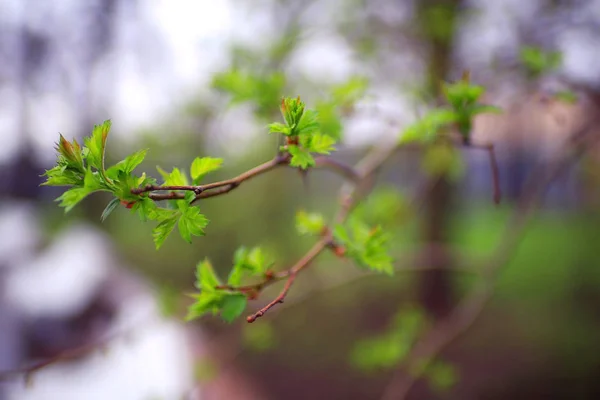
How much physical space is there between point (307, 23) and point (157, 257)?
21.8 feet

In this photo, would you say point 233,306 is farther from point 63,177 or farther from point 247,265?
point 63,177

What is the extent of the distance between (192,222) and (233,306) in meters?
0.27

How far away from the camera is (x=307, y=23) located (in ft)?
15.5

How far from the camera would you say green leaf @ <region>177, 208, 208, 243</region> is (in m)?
0.87

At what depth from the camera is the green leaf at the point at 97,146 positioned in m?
0.86

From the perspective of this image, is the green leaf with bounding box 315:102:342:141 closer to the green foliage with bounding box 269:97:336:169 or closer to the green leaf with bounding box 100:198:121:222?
the green foliage with bounding box 269:97:336:169

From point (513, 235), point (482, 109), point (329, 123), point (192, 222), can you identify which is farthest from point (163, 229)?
point (513, 235)

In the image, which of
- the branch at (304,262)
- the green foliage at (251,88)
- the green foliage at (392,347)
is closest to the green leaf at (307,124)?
the branch at (304,262)

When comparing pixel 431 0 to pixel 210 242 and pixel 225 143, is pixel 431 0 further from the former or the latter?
pixel 210 242

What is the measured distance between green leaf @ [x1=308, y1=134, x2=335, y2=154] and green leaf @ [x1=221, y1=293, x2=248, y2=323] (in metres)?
0.38

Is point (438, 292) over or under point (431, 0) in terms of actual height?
under

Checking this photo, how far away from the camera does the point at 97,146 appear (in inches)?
33.9

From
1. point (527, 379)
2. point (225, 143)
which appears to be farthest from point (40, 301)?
point (527, 379)

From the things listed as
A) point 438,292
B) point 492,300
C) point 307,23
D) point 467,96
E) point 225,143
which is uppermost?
point 307,23
